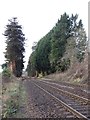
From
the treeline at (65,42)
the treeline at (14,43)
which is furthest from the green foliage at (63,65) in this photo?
the treeline at (14,43)

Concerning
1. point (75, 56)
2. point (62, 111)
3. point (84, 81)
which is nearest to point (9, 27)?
point (75, 56)

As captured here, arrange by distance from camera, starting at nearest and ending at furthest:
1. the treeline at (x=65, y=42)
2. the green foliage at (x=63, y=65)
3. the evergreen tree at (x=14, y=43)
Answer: the treeline at (x=65, y=42)
the green foliage at (x=63, y=65)
the evergreen tree at (x=14, y=43)

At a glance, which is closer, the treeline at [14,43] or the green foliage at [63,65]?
the green foliage at [63,65]

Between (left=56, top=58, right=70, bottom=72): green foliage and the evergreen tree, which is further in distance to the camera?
the evergreen tree

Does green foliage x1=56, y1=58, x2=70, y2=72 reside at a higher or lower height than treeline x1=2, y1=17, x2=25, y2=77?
lower

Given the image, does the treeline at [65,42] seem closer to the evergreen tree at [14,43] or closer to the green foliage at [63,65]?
the green foliage at [63,65]

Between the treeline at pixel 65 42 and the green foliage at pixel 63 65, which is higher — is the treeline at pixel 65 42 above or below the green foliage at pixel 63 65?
above

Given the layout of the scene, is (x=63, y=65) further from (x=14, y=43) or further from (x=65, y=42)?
(x=14, y=43)

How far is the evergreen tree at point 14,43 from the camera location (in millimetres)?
75375

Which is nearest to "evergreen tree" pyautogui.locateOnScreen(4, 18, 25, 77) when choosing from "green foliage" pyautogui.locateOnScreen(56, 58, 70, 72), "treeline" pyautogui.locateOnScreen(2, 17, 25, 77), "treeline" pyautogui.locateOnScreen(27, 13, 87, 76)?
"treeline" pyautogui.locateOnScreen(2, 17, 25, 77)

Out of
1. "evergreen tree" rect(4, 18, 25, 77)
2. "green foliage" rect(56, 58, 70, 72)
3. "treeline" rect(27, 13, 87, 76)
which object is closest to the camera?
"treeline" rect(27, 13, 87, 76)

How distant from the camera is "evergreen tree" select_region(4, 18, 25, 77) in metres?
75.4

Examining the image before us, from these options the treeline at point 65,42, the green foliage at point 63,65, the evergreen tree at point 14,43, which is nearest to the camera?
the treeline at point 65,42

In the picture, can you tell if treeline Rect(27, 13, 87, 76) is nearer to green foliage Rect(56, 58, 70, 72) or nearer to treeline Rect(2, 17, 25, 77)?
Answer: green foliage Rect(56, 58, 70, 72)
